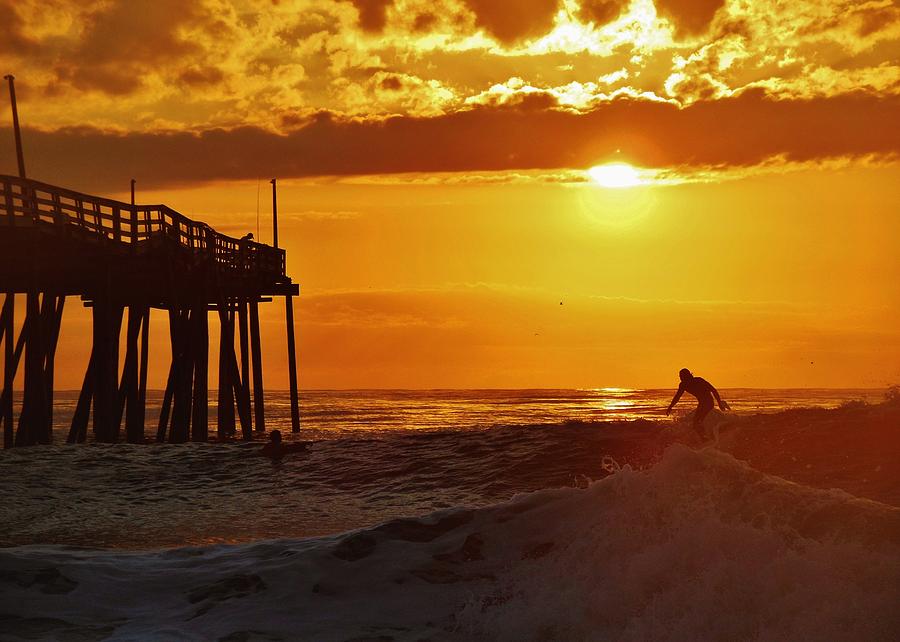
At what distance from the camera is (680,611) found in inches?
342

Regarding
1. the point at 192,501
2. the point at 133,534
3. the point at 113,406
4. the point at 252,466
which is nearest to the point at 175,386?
the point at 113,406

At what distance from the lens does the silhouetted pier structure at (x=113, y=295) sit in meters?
23.5

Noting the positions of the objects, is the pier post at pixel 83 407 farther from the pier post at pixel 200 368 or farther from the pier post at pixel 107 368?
the pier post at pixel 200 368

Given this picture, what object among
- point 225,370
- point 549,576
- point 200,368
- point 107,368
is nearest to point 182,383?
point 200,368

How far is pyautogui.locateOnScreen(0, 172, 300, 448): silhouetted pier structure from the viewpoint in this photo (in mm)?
23453

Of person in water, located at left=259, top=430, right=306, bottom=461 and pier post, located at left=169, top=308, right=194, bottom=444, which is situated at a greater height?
pier post, located at left=169, top=308, right=194, bottom=444

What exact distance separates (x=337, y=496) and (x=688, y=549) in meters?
12.0

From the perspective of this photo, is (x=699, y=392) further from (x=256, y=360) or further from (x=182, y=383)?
(x=256, y=360)

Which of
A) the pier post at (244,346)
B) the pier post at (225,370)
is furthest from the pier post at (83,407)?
the pier post at (244,346)

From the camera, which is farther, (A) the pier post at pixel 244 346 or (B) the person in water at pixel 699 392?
(A) the pier post at pixel 244 346

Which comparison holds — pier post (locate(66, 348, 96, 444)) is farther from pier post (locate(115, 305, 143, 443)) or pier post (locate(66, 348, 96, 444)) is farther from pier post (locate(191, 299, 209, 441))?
pier post (locate(191, 299, 209, 441))

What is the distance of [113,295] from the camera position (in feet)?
86.2

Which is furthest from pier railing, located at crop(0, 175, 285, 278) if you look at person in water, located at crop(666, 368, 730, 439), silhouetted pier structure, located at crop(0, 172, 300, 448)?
person in water, located at crop(666, 368, 730, 439)

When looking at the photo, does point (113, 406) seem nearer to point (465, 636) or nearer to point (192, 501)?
point (192, 501)
